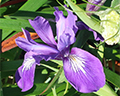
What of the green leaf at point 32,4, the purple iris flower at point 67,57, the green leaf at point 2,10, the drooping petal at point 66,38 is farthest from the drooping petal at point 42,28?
the green leaf at point 2,10

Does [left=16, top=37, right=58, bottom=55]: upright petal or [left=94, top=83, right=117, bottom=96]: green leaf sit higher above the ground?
[left=16, top=37, right=58, bottom=55]: upright petal

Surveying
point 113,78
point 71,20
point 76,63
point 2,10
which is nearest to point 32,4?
point 2,10

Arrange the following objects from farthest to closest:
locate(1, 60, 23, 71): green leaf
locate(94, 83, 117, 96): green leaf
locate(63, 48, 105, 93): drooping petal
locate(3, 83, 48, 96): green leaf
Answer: locate(1, 60, 23, 71): green leaf
locate(3, 83, 48, 96): green leaf
locate(94, 83, 117, 96): green leaf
locate(63, 48, 105, 93): drooping petal

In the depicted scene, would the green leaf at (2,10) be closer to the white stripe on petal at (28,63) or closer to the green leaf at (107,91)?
the white stripe on petal at (28,63)

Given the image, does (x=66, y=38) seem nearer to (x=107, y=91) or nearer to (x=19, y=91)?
(x=107, y=91)

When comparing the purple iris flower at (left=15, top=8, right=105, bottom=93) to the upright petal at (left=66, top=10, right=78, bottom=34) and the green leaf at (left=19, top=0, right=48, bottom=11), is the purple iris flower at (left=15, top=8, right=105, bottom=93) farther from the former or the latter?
the green leaf at (left=19, top=0, right=48, bottom=11)

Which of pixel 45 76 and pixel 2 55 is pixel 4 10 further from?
pixel 45 76

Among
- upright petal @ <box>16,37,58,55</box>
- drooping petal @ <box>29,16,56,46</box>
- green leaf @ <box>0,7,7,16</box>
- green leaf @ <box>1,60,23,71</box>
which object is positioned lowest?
green leaf @ <box>1,60,23,71</box>

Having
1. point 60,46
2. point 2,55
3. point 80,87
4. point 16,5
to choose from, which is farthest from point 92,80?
point 16,5

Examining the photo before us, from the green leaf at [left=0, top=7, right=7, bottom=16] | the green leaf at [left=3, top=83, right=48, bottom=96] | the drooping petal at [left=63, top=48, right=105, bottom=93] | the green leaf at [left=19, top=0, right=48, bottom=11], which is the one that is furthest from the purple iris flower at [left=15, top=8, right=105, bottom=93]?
the green leaf at [left=0, top=7, right=7, bottom=16]
